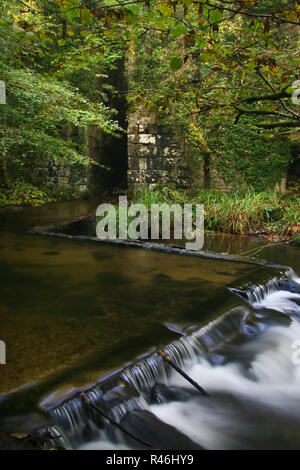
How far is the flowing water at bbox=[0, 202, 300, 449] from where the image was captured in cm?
214

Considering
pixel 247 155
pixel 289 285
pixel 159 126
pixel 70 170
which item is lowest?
pixel 289 285

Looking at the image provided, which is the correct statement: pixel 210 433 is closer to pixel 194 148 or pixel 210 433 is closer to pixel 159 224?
pixel 159 224

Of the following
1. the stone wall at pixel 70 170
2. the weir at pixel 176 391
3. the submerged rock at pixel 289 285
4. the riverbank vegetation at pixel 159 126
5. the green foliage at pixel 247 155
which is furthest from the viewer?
the stone wall at pixel 70 170

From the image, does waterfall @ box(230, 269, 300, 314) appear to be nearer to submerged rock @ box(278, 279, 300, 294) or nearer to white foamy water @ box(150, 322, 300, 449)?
submerged rock @ box(278, 279, 300, 294)

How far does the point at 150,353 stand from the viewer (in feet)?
8.73

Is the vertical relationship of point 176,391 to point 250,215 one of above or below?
below

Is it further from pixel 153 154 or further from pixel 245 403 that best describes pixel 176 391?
pixel 153 154

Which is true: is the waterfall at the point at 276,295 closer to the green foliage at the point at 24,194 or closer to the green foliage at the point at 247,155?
the green foliage at the point at 247,155

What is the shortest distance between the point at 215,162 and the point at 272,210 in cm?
319

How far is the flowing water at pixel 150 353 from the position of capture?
214 cm

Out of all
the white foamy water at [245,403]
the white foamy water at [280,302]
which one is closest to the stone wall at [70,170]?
the white foamy water at [280,302]

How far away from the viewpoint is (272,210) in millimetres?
8398

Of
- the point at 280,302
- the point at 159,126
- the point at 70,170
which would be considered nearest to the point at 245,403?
the point at 280,302
